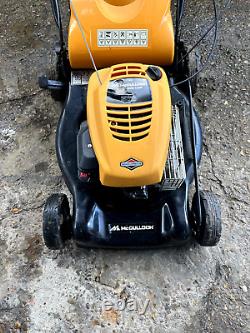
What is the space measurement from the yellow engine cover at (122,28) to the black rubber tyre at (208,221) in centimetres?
59

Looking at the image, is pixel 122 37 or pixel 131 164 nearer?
pixel 131 164

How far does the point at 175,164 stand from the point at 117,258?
0.43 metres

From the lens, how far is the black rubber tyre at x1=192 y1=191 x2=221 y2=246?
1.65 metres

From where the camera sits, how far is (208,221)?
165cm

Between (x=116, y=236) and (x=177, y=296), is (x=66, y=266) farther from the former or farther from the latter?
(x=177, y=296)

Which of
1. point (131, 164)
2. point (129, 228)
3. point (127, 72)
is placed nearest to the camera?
point (131, 164)

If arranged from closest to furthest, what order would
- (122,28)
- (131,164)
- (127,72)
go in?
(131,164) → (127,72) → (122,28)

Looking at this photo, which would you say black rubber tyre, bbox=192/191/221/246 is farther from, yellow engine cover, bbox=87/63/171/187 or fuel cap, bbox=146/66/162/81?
fuel cap, bbox=146/66/162/81

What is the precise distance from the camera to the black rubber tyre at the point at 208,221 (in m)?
1.65

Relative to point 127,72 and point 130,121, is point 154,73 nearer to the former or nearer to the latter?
point 127,72

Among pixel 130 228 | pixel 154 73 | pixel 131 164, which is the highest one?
pixel 154 73

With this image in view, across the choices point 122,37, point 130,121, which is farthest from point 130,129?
point 122,37

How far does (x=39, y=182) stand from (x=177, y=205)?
0.63m

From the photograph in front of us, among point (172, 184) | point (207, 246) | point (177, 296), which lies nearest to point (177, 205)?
point (172, 184)
